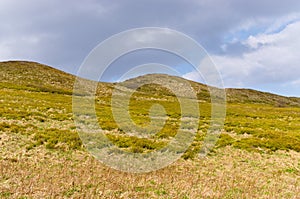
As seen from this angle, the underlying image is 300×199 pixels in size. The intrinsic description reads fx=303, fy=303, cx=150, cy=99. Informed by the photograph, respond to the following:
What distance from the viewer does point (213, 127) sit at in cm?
4403

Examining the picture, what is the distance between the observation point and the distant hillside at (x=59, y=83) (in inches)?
3268

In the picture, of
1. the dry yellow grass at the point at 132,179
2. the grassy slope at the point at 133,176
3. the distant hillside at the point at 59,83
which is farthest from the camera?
the distant hillside at the point at 59,83

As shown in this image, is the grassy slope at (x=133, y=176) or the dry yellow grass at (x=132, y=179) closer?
the dry yellow grass at (x=132, y=179)

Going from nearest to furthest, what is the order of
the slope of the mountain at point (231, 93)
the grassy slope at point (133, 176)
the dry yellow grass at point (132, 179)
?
the dry yellow grass at point (132, 179) → the grassy slope at point (133, 176) → the slope of the mountain at point (231, 93)

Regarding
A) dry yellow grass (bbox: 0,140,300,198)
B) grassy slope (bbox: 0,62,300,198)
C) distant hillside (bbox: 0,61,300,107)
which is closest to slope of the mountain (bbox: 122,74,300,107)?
distant hillside (bbox: 0,61,300,107)

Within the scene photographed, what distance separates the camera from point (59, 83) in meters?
96.4

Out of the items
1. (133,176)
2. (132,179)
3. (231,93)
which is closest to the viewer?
(132,179)

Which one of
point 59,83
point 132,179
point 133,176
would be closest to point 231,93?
point 59,83

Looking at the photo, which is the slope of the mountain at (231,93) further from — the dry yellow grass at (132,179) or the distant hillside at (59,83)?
the dry yellow grass at (132,179)

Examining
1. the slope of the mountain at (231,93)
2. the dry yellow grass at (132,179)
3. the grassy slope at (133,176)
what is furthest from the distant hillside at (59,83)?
the dry yellow grass at (132,179)

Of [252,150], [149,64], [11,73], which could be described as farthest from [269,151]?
[11,73]

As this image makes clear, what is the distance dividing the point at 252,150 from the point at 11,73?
86.8m

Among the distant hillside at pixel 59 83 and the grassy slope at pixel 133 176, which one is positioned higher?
the distant hillside at pixel 59 83

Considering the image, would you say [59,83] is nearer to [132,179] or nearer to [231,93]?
[132,179]
